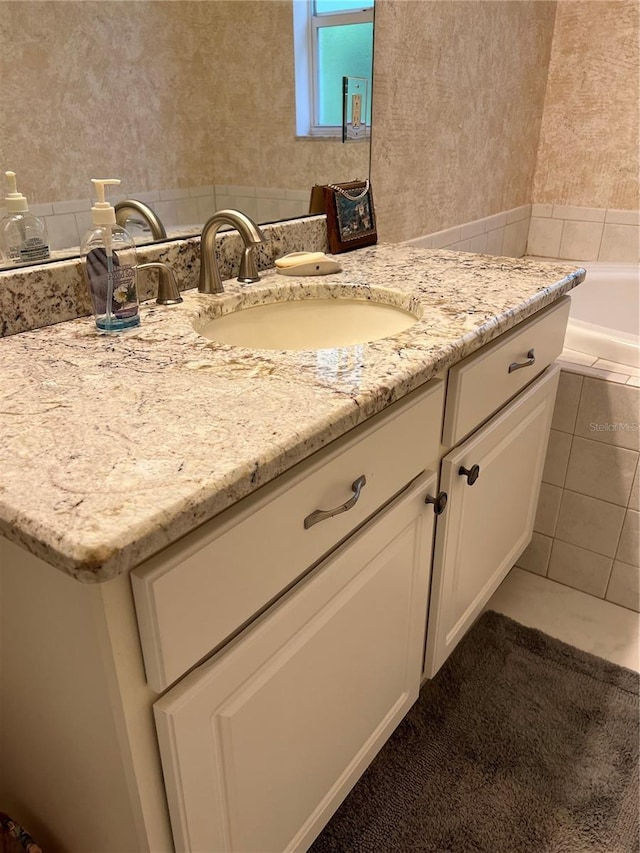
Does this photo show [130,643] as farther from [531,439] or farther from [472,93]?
[472,93]

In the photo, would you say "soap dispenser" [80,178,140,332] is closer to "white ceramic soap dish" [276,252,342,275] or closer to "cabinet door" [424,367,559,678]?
"white ceramic soap dish" [276,252,342,275]

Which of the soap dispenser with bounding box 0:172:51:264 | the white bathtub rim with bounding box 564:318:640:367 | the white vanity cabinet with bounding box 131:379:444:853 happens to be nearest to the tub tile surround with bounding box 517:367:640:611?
the white bathtub rim with bounding box 564:318:640:367

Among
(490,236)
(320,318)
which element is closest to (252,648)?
(320,318)

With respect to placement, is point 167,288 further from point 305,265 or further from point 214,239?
point 305,265

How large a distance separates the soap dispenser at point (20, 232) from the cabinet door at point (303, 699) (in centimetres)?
60

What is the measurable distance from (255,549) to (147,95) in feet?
2.42

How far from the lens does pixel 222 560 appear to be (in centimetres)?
59

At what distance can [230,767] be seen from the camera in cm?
71

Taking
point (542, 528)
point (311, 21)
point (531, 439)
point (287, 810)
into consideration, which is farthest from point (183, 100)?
point (542, 528)

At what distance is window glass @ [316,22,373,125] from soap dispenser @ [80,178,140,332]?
60cm

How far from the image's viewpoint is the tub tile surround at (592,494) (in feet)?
5.06

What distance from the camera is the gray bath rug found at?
1118mm

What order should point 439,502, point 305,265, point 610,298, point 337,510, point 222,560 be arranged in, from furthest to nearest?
point 610,298 → point 305,265 → point 439,502 → point 337,510 → point 222,560
